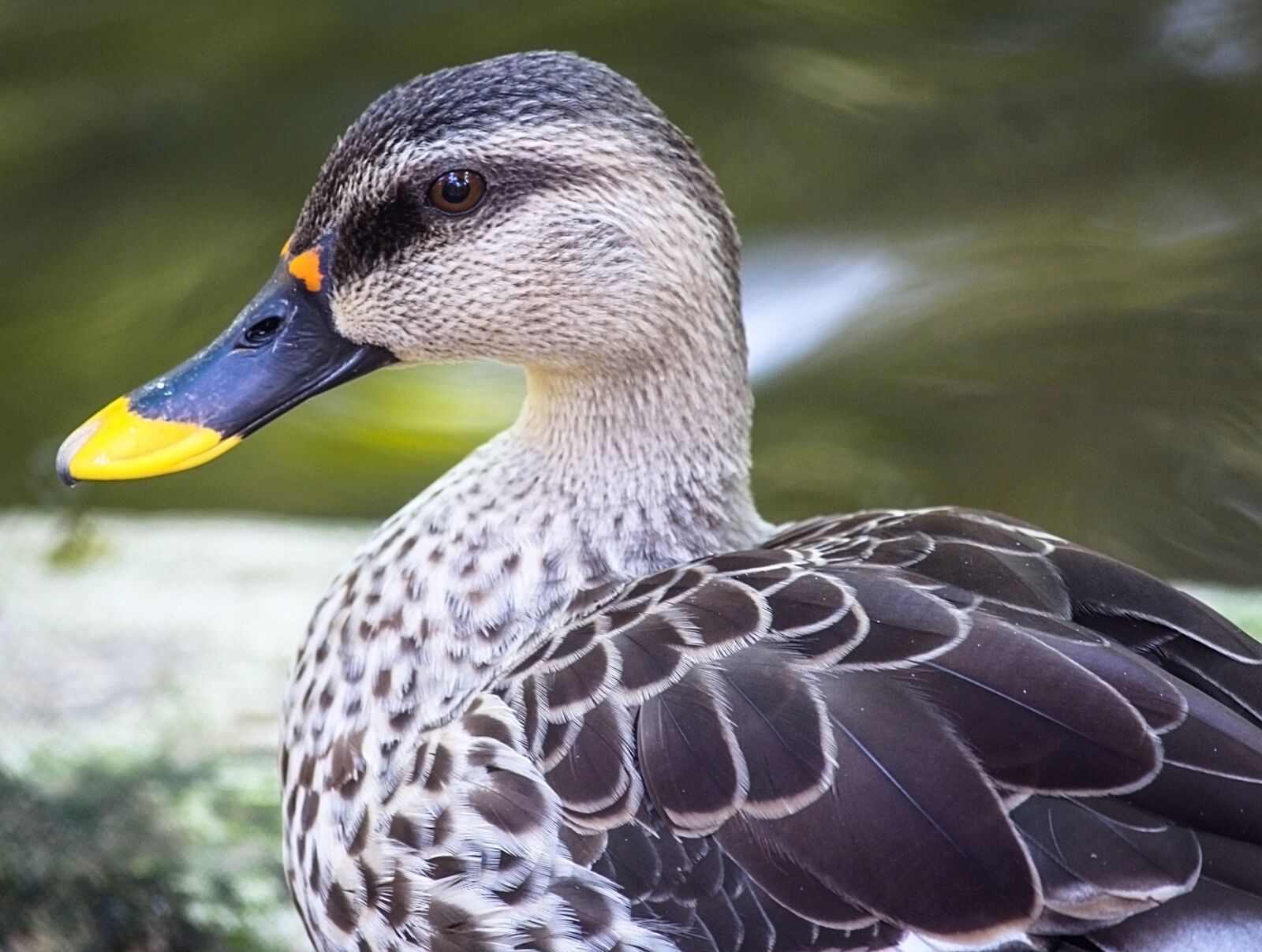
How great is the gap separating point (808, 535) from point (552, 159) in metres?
0.63

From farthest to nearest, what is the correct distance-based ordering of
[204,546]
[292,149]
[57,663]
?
1. [292,149]
2. [204,546]
3. [57,663]

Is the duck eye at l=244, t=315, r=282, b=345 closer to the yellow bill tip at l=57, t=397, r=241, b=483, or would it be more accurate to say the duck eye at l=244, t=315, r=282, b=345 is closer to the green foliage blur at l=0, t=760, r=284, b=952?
the yellow bill tip at l=57, t=397, r=241, b=483

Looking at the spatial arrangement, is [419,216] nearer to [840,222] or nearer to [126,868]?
[126,868]

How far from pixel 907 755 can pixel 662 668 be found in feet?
0.98

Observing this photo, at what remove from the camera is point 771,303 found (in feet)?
15.5

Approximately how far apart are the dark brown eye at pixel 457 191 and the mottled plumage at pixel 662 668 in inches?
0.6

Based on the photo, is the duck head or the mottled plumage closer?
the mottled plumage

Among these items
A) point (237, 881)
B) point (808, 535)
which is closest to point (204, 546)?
point (237, 881)

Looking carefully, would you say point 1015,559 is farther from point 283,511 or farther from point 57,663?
point 283,511

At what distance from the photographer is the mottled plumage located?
6.08ft

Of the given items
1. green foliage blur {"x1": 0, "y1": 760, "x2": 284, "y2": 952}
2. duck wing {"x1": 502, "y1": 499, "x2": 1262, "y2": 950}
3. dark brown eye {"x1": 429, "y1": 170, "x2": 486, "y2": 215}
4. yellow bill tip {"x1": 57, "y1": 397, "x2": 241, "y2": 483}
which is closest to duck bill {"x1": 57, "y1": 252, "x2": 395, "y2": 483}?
yellow bill tip {"x1": 57, "y1": 397, "x2": 241, "y2": 483}

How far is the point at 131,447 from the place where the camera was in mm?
2141

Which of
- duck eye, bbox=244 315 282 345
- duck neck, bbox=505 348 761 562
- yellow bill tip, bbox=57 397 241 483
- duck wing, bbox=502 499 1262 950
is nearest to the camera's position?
duck wing, bbox=502 499 1262 950

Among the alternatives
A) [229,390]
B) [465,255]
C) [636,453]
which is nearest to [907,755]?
[636,453]
